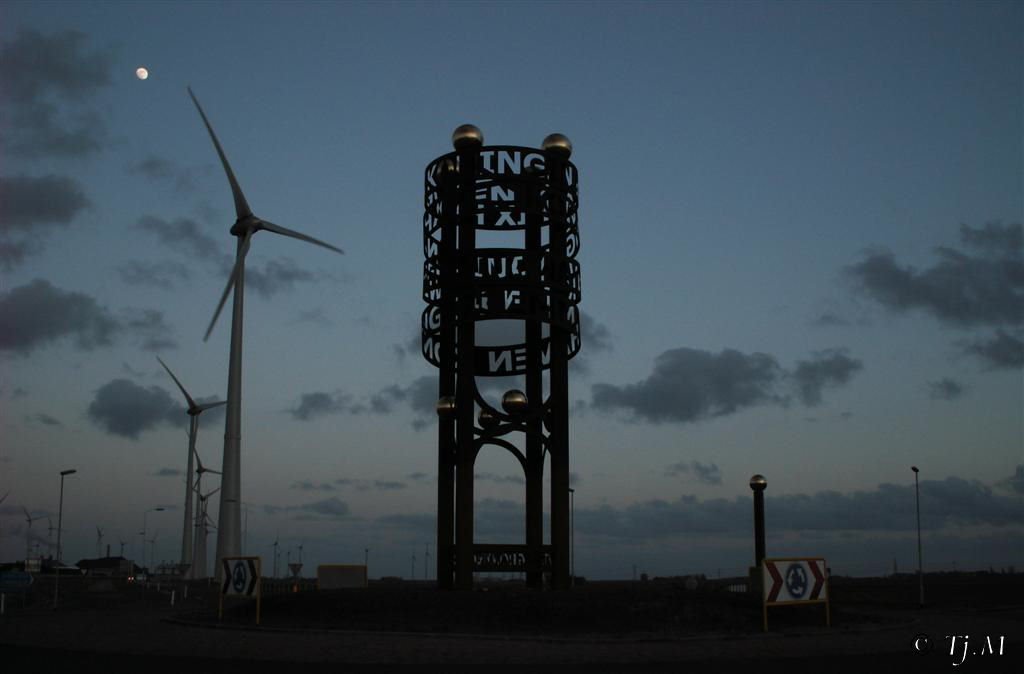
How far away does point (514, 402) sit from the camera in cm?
4931

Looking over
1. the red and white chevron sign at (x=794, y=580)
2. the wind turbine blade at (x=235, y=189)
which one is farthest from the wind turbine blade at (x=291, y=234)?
the red and white chevron sign at (x=794, y=580)

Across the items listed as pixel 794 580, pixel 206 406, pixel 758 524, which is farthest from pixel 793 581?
pixel 206 406

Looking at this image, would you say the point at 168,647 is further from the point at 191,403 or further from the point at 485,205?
the point at 191,403

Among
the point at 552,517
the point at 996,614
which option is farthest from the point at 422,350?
the point at 996,614

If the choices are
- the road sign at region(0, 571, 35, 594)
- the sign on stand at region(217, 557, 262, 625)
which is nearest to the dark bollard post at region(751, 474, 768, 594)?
the sign on stand at region(217, 557, 262, 625)

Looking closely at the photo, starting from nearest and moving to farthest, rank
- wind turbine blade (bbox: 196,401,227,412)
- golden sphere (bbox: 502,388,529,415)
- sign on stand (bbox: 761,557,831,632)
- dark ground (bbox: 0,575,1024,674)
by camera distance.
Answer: dark ground (bbox: 0,575,1024,674)
sign on stand (bbox: 761,557,831,632)
golden sphere (bbox: 502,388,529,415)
wind turbine blade (bbox: 196,401,227,412)

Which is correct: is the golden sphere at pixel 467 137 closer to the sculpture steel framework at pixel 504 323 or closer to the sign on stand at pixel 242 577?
the sculpture steel framework at pixel 504 323

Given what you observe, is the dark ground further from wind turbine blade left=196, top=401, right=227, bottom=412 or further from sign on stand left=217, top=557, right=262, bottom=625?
wind turbine blade left=196, top=401, right=227, bottom=412

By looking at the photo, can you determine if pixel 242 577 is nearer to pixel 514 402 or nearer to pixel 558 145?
pixel 514 402

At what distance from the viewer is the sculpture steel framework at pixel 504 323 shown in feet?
161

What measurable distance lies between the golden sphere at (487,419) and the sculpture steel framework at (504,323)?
0.08 metres

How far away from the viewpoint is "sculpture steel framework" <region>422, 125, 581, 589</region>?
4894 centimetres

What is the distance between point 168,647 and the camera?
35.4 m

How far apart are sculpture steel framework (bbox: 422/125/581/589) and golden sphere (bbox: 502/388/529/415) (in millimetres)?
47
